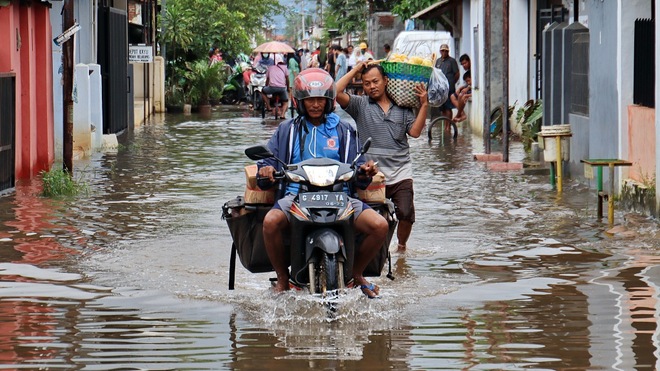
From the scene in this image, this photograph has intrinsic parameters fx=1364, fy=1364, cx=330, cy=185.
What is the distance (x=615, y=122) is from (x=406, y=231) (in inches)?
179

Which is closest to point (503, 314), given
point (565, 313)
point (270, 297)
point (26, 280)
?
point (565, 313)

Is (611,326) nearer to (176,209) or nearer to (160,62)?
(176,209)

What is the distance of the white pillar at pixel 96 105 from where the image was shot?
22.2 m

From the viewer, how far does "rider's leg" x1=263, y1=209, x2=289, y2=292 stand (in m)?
7.98

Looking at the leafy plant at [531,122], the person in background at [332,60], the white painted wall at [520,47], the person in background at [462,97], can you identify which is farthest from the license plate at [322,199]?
the person in background at [332,60]

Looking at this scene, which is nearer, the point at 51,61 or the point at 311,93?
the point at 311,93

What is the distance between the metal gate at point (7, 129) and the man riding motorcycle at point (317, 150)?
7751mm

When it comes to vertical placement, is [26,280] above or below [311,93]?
below

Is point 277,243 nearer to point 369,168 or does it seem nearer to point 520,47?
point 369,168

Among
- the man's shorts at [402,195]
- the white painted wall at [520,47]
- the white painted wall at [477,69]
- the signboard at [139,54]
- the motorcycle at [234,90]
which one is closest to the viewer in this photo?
the man's shorts at [402,195]

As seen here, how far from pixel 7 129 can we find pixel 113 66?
9678 mm

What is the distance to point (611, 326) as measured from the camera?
7.90 m

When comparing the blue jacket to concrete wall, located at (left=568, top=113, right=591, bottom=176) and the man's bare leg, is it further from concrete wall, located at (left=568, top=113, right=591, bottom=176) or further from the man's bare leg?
concrete wall, located at (left=568, top=113, right=591, bottom=176)

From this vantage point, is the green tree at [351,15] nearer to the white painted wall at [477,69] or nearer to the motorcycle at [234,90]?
the motorcycle at [234,90]
